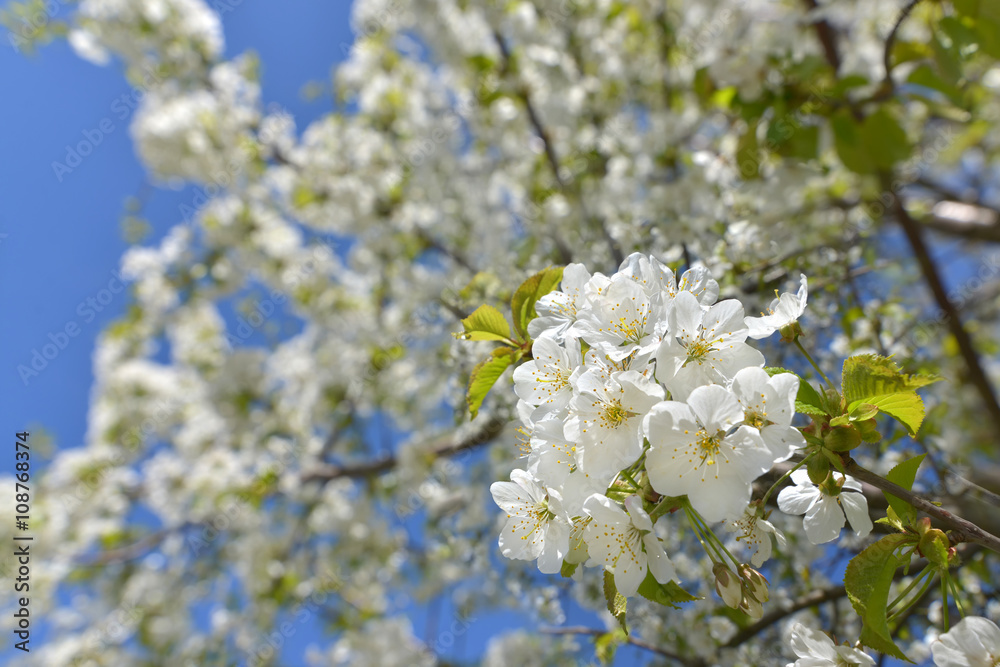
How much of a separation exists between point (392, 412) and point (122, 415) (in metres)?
2.84

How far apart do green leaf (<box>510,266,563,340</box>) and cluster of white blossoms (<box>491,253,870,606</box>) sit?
64 mm

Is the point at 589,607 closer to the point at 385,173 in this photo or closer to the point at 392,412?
the point at 392,412

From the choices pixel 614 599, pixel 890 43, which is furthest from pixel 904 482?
pixel 890 43

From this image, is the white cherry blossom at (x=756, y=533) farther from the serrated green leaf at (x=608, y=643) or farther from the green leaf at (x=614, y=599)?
the serrated green leaf at (x=608, y=643)

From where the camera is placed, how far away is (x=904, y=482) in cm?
73

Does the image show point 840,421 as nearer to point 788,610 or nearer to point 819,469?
point 819,469

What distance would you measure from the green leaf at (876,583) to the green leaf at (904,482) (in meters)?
0.02

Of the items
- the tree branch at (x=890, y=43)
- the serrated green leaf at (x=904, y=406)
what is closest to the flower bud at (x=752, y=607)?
the serrated green leaf at (x=904, y=406)

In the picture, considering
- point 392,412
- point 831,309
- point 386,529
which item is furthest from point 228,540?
point 831,309

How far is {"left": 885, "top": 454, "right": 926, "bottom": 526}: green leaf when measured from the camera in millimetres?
683

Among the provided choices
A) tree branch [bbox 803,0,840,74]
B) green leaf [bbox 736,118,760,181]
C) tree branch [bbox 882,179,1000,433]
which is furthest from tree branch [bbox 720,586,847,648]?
tree branch [bbox 803,0,840,74]

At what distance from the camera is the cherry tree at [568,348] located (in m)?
0.74

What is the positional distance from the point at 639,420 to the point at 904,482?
1.17 feet

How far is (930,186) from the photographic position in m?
3.30
